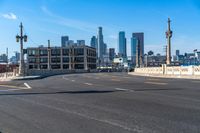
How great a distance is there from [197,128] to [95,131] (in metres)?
2.30

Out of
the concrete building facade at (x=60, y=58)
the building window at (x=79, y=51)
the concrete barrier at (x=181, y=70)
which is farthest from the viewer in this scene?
the building window at (x=79, y=51)

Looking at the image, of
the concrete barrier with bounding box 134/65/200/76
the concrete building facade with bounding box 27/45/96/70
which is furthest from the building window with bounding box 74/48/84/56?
the concrete barrier with bounding box 134/65/200/76

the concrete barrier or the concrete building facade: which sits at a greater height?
the concrete building facade

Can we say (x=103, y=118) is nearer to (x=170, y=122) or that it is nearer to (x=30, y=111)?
(x=170, y=122)

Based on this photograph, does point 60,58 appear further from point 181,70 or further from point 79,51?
point 181,70

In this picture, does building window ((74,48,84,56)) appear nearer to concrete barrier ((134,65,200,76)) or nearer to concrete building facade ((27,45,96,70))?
concrete building facade ((27,45,96,70))

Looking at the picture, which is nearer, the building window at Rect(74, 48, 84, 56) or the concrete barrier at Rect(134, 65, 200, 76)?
the concrete barrier at Rect(134, 65, 200, 76)

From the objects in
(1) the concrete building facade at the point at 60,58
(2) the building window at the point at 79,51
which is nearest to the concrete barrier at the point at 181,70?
(1) the concrete building facade at the point at 60,58

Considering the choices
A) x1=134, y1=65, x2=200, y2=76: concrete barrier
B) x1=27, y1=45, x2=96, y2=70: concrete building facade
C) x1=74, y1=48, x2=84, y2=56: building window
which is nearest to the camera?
x1=134, y1=65, x2=200, y2=76: concrete barrier

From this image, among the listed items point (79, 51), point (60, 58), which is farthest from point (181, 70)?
point (60, 58)

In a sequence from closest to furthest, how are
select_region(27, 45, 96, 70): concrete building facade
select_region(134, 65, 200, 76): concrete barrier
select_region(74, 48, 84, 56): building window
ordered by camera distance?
select_region(134, 65, 200, 76): concrete barrier < select_region(27, 45, 96, 70): concrete building facade < select_region(74, 48, 84, 56): building window

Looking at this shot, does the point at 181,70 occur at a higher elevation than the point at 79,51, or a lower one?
lower

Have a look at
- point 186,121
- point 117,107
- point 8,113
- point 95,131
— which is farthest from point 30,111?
point 186,121

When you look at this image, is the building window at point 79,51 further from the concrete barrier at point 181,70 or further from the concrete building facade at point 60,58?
the concrete barrier at point 181,70
